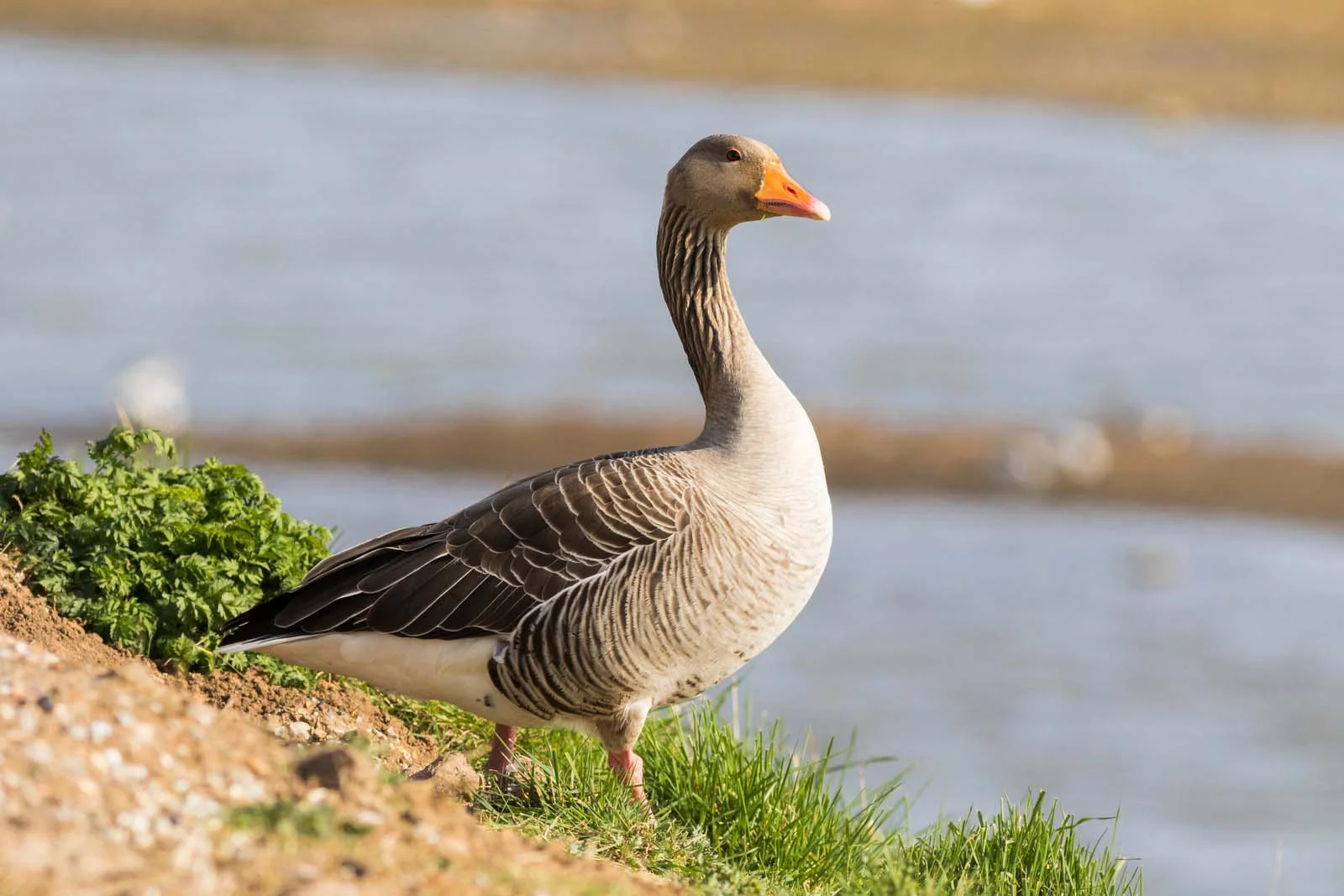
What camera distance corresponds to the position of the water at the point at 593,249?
2064 centimetres

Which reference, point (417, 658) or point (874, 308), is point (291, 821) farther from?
point (874, 308)

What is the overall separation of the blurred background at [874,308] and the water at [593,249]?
104 millimetres

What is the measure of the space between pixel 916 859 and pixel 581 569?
1.49m

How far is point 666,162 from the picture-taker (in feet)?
101

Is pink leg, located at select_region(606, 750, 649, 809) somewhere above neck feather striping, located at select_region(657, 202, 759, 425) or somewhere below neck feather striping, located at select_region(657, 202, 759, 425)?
below

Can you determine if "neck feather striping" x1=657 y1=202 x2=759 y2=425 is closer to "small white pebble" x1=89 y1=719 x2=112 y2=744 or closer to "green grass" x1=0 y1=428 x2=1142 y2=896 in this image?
"green grass" x1=0 y1=428 x2=1142 y2=896

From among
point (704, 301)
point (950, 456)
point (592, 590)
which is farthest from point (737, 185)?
point (950, 456)

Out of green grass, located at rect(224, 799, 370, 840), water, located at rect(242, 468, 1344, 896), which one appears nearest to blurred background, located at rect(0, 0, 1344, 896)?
water, located at rect(242, 468, 1344, 896)

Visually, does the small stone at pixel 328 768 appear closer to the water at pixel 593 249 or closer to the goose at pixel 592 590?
the goose at pixel 592 590

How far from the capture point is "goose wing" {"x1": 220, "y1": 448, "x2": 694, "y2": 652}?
18.9 feet

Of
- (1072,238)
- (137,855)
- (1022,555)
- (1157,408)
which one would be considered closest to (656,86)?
(1072,238)

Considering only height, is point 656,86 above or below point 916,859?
above

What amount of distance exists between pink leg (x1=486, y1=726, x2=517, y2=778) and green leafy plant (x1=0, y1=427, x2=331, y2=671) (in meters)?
0.85

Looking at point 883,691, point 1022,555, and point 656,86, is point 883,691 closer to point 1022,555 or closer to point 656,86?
point 1022,555
